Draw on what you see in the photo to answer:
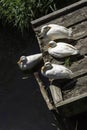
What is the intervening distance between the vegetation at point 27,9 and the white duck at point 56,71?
2821 millimetres

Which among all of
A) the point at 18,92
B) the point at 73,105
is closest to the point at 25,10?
the point at 18,92

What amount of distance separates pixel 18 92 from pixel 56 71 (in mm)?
2616

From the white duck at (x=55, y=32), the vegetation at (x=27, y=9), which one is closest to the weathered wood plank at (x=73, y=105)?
the white duck at (x=55, y=32)

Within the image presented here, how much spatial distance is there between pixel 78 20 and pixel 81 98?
1408 millimetres

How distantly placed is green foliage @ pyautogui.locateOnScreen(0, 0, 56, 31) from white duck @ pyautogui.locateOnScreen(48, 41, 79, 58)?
2464 millimetres

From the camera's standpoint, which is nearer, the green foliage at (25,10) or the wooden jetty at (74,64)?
the wooden jetty at (74,64)

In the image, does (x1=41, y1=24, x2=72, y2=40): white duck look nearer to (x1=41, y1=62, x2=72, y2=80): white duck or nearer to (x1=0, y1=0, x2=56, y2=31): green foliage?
(x1=41, y1=62, x2=72, y2=80): white duck

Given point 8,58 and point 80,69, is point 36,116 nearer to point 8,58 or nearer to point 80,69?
point 8,58

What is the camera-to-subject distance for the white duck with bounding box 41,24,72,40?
4746 millimetres

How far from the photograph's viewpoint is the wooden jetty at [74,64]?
396 centimetres

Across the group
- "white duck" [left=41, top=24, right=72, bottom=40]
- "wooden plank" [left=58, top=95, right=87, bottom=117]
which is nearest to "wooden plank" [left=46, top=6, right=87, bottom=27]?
"white duck" [left=41, top=24, right=72, bottom=40]

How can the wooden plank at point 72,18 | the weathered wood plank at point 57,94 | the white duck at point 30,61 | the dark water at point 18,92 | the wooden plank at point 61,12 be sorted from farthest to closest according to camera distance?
the dark water at point 18,92, the wooden plank at point 61,12, the wooden plank at point 72,18, the white duck at point 30,61, the weathered wood plank at point 57,94

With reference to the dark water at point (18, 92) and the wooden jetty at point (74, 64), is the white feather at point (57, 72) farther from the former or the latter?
the dark water at point (18, 92)

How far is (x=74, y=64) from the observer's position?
173 inches
